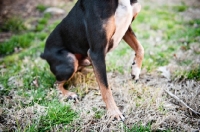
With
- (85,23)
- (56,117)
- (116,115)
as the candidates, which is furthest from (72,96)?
(85,23)

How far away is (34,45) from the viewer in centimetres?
577

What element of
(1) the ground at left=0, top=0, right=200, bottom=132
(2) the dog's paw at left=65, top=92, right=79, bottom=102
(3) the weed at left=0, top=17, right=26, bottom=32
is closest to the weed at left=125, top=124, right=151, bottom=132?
(1) the ground at left=0, top=0, right=200, bottom=132

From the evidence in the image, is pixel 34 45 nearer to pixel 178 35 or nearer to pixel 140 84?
pixel 140 84

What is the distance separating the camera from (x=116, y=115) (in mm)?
2688

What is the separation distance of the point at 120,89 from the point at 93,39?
3.20 feet

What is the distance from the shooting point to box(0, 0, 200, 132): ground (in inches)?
102

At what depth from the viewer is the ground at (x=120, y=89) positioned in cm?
259

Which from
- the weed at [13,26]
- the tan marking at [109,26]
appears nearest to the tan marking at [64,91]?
the tan marking at [109,26]

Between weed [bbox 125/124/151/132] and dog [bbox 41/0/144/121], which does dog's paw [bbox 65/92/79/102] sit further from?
weed [bbox 125/124/151/132]

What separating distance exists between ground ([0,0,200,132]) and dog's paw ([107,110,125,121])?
70mm

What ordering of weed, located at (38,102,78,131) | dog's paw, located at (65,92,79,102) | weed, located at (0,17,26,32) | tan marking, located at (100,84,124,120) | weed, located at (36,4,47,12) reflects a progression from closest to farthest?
weed, located at (38,102,78,131) < tan marking, located at (100,84,124,120) < dog's paw, located at (65,92,79,102) < weed, located at (0,17,26,32) < weed, located at (36,4,47,12)

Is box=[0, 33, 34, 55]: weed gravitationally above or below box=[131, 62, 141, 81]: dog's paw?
above

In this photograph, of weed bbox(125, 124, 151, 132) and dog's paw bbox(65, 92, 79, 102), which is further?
dog's paw bbox(65, 92, 79, 102)

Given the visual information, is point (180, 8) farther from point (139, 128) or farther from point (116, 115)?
point (139, 128)
